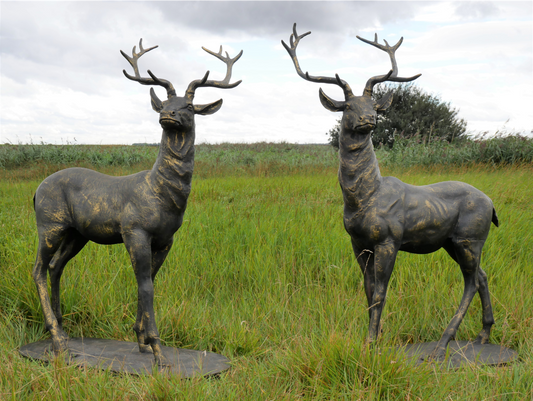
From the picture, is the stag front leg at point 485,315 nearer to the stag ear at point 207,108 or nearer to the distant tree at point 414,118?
the stag ear at point 207,108

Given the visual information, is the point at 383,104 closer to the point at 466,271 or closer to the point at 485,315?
the point at 466,271

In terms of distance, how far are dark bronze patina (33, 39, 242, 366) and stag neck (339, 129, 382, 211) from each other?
3.41 feet

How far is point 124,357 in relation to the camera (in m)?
3.05

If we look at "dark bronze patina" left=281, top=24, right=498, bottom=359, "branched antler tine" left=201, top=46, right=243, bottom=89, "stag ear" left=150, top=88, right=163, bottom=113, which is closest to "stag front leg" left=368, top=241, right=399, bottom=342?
"dark bronze patina" left=281, top=24, right=498, bottom=359

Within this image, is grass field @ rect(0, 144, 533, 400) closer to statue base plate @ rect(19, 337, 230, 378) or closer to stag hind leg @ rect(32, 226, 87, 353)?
statue base plate @ rect(19, 337, 230, 378)

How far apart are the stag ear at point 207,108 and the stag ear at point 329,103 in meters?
0.78

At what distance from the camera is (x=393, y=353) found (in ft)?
8.57

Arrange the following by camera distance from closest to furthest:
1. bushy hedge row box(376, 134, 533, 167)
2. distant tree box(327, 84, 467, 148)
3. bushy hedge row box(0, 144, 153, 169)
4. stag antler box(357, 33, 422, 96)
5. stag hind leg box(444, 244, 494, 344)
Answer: stag antler box(357, 33, 422, 96) → stag hind leg box(444, 244, 494, 344) → bushy hedge row box(376, 134, 533, 167) → bushy hedge row box(0, 144, 153, 169) → distant tree box(327, 84, 467, 148)

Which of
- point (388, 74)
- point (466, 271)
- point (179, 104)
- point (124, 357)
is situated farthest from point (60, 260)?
point (466, 271)

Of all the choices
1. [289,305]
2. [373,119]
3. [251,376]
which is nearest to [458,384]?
[251,376]

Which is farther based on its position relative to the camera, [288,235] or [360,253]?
[288,235]

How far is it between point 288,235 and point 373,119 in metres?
2.43

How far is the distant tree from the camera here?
761 inches

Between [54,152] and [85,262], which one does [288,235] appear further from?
[54,152]
